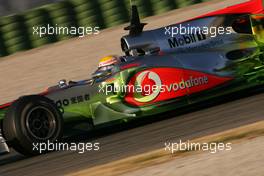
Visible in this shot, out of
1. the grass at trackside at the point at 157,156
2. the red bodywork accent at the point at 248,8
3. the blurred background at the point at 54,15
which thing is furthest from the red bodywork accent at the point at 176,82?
the blurred background at the point at 54,15

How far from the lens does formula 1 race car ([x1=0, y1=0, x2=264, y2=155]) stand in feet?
24.5

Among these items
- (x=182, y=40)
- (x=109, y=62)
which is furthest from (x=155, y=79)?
(x=182, y=40)

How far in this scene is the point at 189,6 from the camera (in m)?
15.4

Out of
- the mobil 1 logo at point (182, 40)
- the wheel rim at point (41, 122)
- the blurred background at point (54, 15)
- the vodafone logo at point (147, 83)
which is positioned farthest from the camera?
the blurred background at point (54, 15)

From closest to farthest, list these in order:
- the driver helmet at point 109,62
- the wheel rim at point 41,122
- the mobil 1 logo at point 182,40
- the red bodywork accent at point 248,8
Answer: the wheel rim at point 41,122
the driver helmet at point 109,62
the mobil 1 logo at point 182,40
the red bodywork accent at point 248,8

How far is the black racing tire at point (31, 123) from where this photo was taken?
283 inches

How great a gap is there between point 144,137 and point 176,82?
3.61ft

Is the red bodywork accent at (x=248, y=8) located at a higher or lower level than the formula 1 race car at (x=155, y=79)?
higher

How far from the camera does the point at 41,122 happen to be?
7.50 metres

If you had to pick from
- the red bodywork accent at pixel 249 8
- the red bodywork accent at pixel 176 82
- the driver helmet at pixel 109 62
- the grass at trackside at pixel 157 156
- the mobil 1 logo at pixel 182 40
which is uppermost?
the red bodywork accent at pixel 249 8

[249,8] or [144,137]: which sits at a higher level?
[249,8]

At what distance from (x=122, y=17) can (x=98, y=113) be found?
713cm

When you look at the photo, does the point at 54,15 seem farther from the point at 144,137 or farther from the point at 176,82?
the point at 144,137

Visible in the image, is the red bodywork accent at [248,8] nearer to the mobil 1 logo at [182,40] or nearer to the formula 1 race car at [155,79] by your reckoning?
the formula 1 race car at [155,79]
